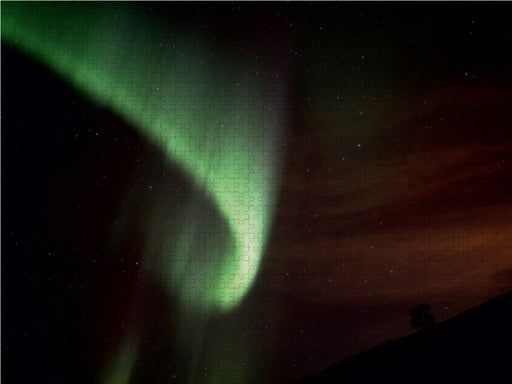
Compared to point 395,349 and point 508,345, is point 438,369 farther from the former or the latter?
point 395,349

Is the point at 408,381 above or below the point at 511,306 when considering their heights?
below

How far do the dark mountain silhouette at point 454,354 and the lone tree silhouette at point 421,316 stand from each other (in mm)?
15830

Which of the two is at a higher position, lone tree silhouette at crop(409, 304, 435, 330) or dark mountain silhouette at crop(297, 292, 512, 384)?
lone tree silhouette at crop(409, 304, 435, 330)

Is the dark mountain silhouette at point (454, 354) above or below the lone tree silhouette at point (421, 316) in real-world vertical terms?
below

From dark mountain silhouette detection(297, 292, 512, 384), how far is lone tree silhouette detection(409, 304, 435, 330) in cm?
1583

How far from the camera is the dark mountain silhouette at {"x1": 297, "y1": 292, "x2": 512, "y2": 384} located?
841cm

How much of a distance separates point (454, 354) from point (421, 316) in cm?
2006

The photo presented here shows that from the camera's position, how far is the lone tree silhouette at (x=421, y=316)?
2838cm

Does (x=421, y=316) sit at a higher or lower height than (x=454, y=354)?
higher

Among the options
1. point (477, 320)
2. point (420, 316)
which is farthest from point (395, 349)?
point (420, 316)

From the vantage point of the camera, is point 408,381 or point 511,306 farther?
point 511,306

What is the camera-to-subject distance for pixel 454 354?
9.46m

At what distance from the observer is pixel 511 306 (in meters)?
10.1

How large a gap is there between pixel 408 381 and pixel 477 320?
→ 1.99 meters
